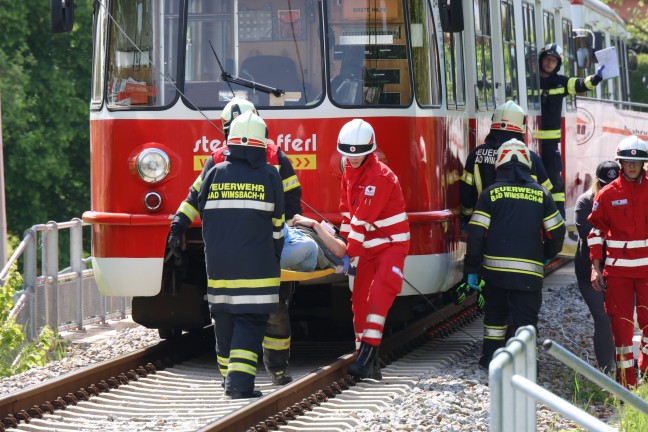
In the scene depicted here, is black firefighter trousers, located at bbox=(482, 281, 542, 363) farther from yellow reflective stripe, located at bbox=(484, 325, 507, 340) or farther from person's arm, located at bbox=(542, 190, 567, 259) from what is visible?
person's arm, located at bbox=(542, 190, 567, 259)

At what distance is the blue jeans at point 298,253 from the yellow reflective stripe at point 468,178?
2316mm

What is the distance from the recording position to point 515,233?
9.78 metres

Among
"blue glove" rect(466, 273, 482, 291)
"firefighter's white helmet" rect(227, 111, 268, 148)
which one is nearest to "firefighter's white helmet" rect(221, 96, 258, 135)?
"firefighter's white helmet" rect(227, 111, 268, 148)

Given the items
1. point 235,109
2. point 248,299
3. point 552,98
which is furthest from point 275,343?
point 552,98

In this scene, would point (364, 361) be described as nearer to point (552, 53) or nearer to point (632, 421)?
point (632, 421)

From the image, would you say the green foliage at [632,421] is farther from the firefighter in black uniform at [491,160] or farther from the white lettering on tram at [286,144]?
the firefighter in black uniform at [491,160]

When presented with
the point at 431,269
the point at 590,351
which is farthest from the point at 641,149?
the point at 590,351

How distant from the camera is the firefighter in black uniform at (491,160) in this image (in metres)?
10.9

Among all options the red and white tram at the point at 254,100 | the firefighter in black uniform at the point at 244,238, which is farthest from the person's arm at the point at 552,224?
the firefighter in black uniform at the point at 244,238

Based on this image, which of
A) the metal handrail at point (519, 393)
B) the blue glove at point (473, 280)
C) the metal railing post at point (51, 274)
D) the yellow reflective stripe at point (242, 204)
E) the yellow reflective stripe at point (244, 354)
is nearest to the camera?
the metal handrail at point (519, 393)

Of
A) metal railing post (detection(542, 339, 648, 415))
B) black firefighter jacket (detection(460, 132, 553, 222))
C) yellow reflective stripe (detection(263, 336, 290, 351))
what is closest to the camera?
metal railing post (detection(542, 339, 648, 415))

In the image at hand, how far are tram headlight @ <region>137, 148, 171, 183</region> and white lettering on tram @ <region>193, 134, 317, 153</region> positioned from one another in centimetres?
23

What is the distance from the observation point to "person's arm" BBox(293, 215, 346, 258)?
9062 mm

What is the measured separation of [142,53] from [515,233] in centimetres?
298
